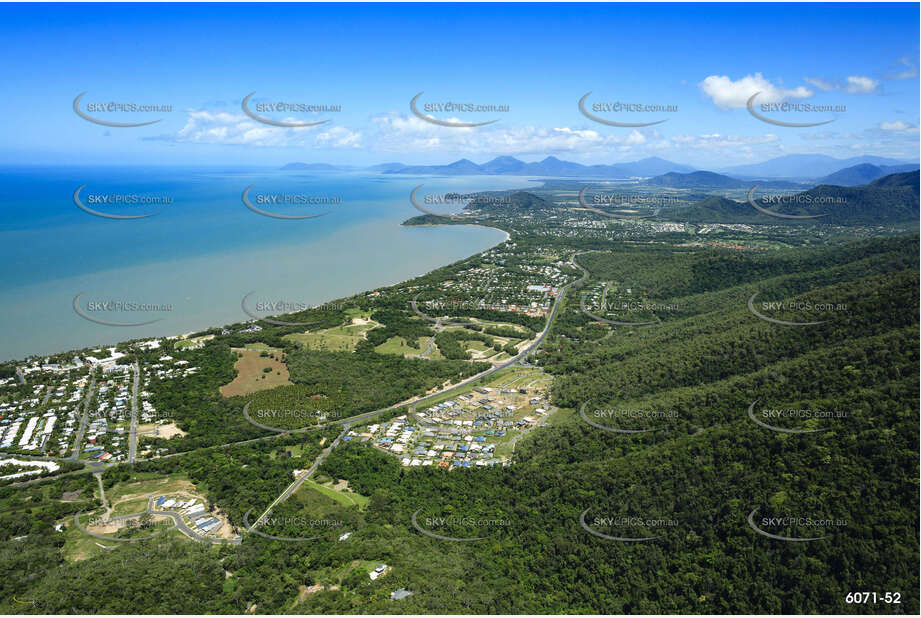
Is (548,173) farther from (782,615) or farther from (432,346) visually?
(782,615)

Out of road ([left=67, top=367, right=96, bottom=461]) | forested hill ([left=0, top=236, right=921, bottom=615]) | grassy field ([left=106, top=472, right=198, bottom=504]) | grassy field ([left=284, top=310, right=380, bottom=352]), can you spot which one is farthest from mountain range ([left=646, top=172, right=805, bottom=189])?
grassy field ([left=106, top=472, right=198, bottom=504])

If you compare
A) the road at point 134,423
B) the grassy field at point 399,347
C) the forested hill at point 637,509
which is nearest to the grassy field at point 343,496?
the forested hill at point 637,509

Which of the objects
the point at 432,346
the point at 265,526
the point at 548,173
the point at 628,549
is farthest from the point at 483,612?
the point at 548,173

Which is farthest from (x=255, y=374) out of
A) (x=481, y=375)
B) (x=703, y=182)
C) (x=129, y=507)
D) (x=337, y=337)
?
(x=703, y=182)

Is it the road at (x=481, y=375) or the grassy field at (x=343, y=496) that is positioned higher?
the road at (x=481, y=375)

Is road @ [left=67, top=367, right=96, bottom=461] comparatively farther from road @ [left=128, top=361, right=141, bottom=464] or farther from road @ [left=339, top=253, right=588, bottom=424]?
road @ [left=339, top=253, right=588, bottom=424]

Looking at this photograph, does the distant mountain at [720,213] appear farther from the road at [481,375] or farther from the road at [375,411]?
the road at [375,411]

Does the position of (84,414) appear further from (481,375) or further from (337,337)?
(481,375)

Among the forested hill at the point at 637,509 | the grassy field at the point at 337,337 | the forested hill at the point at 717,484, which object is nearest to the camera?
the forested hill at the point at 637,509
